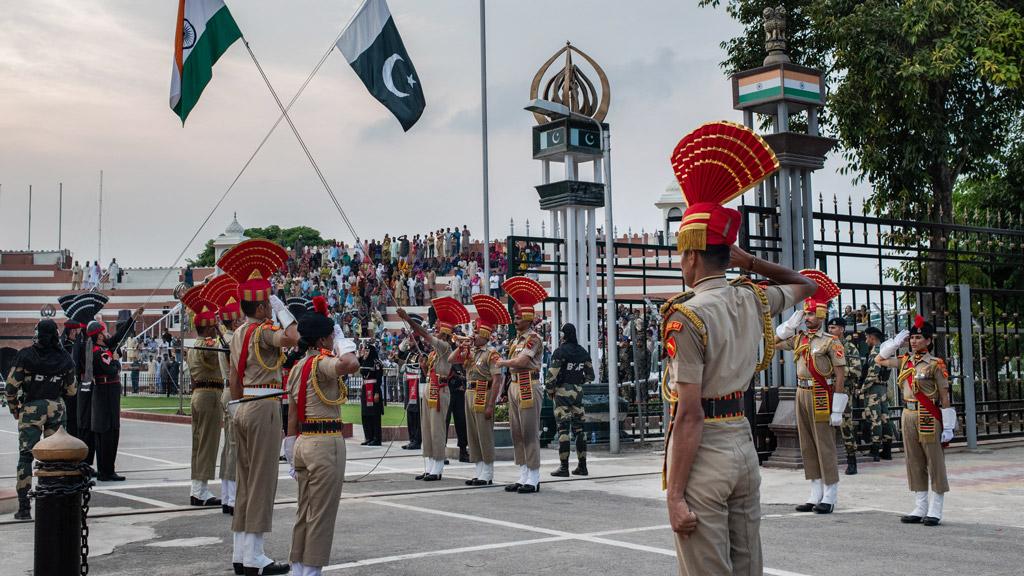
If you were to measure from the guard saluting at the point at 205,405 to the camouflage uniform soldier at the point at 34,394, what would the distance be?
1.33 metres

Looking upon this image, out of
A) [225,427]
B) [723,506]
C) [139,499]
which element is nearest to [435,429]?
[139,499]

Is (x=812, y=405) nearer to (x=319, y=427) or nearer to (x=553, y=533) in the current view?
(x=553, y=533)

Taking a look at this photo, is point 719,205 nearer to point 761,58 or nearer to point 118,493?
point 118,493

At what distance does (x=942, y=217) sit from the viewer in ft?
68.0

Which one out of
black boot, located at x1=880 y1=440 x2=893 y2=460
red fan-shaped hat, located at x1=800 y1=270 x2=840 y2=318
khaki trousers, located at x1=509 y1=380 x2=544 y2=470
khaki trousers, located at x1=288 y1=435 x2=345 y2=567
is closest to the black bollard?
khaki trousers, located at x1=288 y1=435 x2=345 y2=567

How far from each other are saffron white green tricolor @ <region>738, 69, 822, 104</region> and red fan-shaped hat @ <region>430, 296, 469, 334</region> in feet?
16.8

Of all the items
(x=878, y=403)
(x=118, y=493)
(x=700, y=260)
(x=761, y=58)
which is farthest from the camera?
(x=761, y=58)

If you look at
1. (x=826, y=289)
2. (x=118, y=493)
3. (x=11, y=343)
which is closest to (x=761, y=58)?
(x=826, y=289)

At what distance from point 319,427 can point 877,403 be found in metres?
10.5

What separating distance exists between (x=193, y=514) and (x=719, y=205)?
7254mm

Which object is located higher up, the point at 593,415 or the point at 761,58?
the point at 761,58

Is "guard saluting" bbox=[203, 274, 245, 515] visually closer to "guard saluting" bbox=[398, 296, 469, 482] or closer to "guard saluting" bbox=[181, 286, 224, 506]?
"guard saluting" bbox=[181, 286, 224, 506]

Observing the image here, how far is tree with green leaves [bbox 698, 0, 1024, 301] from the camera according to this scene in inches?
720

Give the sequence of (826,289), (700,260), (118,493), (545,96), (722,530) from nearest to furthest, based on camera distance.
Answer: (722,530), (700,260), (826,289), (118,493), (545,96)
